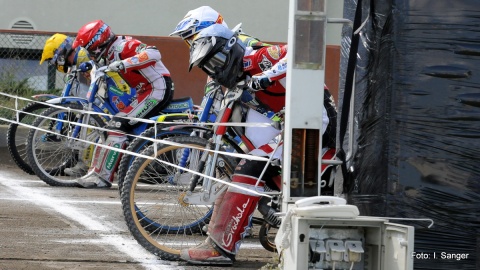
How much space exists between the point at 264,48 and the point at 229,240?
4.68ft

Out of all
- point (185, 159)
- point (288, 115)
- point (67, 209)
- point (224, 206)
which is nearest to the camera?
point (288, 115)

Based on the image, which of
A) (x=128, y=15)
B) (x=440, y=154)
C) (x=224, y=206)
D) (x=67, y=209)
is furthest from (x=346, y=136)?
(x=128, y=15)

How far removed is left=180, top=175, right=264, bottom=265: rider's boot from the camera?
706 cm

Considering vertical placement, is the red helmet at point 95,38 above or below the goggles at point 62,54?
above

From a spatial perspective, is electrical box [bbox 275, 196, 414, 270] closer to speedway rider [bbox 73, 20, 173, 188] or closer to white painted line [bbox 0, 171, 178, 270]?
white painted line [bbox 0, 171, 178, 270]

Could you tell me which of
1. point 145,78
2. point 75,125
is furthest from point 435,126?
point 75,125

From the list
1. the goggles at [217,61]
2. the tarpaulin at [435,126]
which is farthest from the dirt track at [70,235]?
the tarpaulin at [435,126]

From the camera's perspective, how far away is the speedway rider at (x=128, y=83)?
1191cm

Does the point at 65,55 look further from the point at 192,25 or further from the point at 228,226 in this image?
the point at 228,226

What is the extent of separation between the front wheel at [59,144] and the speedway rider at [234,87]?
5.05 m

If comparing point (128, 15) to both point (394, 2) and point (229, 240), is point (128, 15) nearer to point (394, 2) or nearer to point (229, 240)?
point (229, 240)

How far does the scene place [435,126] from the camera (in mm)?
5344

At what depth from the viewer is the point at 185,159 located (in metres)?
7.95

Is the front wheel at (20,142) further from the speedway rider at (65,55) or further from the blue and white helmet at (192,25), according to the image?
the blue and white helmet at (192,25)
